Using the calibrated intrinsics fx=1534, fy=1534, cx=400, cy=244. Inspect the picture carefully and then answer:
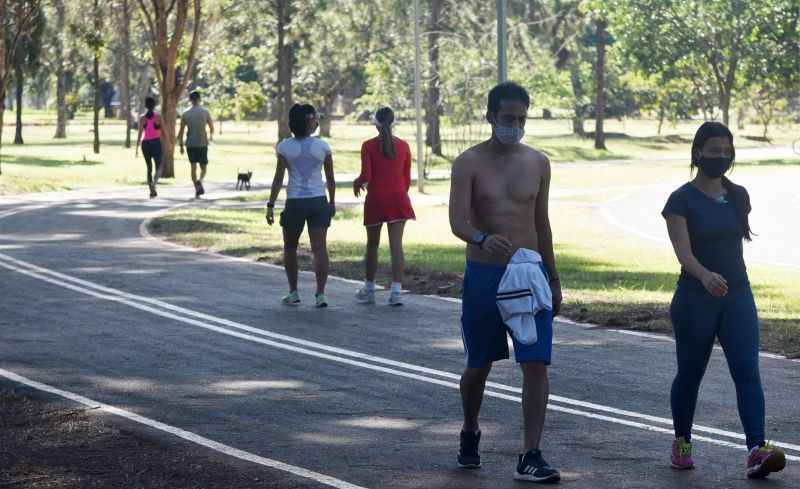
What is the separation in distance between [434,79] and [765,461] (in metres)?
49.8

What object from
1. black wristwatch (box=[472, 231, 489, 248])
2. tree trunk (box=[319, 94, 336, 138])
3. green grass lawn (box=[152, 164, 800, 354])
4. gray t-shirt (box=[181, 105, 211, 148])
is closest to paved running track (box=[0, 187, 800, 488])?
green grass lawn (box=[152, 164, 800, 354])

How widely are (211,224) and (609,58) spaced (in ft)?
213

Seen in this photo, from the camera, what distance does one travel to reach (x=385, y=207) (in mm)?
14906

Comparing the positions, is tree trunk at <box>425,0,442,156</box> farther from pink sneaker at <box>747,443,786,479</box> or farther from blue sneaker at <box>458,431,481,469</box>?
pink sneaker at <box>747,443,786,479</box>

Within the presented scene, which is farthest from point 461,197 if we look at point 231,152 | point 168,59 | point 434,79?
point 231,152

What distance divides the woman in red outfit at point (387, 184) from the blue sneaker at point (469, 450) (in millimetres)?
7122

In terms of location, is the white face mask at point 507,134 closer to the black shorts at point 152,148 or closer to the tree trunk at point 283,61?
the black shorts at point 152,148

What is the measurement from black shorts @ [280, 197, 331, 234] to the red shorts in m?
0.43

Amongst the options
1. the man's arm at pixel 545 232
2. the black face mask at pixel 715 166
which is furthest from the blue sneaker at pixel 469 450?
the black face mask at pixel 715 166

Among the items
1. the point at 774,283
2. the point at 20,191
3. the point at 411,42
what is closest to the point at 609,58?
the point at 411,42

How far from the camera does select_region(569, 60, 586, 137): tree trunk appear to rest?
8256 cm

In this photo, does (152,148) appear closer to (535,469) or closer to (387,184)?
(387,184)

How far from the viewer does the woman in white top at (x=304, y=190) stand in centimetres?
1463

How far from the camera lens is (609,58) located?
288 feet
